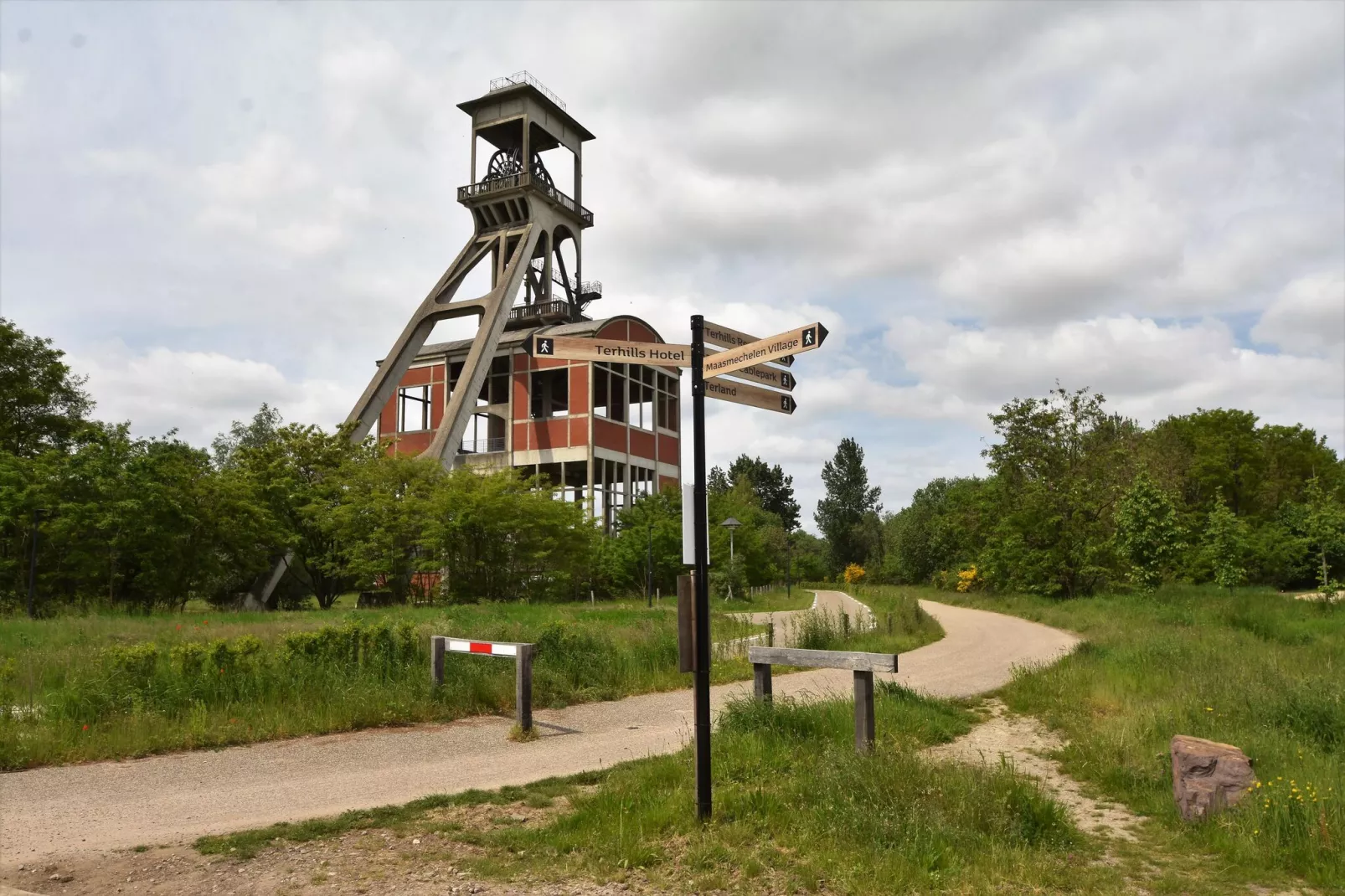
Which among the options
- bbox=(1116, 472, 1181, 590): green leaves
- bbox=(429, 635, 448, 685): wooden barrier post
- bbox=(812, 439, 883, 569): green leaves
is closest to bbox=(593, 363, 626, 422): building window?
bbox=(1116, 472, 1181, 590): green leaves

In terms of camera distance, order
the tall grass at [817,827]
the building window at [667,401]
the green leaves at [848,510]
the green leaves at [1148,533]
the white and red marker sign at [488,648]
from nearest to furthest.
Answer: the tall grass at [817,827] → the white and red marker sign at [488,648] → the green leaves at [1148,533] → the building window at [667,401] → the green leaves at [848,510]

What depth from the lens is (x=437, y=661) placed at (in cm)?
1127

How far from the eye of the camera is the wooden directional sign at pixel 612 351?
22.0 ft

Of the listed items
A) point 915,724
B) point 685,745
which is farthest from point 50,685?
point 915,724

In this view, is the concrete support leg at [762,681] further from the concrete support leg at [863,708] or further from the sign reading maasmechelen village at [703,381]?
the sign reading maasmechelen village at [703,381]

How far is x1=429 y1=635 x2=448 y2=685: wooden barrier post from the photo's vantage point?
1116 centimetres

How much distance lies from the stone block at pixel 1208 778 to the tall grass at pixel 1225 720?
118mm

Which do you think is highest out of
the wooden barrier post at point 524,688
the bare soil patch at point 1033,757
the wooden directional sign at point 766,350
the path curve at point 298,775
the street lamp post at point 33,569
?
the wooden directional sign at point 766,350

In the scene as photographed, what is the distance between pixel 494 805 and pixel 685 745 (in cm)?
222

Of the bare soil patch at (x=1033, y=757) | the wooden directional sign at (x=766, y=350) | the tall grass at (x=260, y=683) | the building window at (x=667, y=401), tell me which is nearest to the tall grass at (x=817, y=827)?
the bare soil patch at (x=1033, y=757)

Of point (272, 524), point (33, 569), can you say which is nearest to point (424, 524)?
point (272, 524)

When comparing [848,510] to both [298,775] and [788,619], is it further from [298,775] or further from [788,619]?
[298,775]

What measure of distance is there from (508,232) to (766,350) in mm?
39227

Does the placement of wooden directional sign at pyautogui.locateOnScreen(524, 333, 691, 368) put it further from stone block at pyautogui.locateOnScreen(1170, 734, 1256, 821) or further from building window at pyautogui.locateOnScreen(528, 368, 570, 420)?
building window at pyautogui.locateOnScreen(528, 368, 570, 420)
